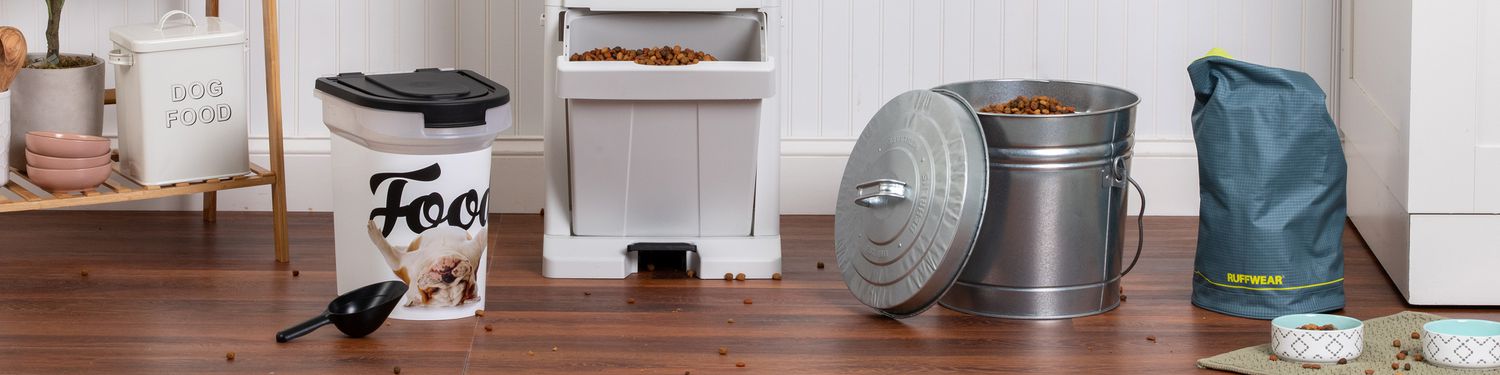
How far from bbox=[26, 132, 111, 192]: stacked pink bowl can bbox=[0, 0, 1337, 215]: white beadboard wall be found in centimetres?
59

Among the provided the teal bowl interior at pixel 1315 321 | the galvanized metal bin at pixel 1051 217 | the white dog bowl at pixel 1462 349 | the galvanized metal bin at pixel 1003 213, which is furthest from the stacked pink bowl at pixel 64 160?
the white dog bowl at pixel 1462 349

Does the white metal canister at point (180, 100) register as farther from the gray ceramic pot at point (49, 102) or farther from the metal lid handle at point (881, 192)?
the metal lid handle at point (881, 192)

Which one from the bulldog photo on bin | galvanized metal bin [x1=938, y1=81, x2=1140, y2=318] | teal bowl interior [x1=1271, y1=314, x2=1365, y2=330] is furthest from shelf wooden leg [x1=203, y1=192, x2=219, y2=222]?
teal bowl interior [x1=1271, y1=314, x2=1365, y2=330]

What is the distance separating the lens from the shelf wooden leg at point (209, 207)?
322cm

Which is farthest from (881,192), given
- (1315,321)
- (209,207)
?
(209,207)

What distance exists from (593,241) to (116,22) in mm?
1200

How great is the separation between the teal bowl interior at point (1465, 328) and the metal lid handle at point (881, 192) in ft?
2.61

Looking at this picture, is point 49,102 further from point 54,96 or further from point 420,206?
point 420,206

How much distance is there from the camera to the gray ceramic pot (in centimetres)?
284

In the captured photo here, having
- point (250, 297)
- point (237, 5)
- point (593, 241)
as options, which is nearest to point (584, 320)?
point (593, 241)

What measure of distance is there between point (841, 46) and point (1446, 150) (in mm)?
1230

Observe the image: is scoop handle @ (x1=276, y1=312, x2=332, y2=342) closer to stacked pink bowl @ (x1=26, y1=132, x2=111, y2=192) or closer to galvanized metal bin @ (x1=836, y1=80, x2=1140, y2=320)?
stacked pink bowl @ (x1=26, y1=132, x2=111, y2=192)

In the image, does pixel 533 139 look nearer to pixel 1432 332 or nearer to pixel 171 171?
pixel 171 171

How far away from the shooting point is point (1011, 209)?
248cm
